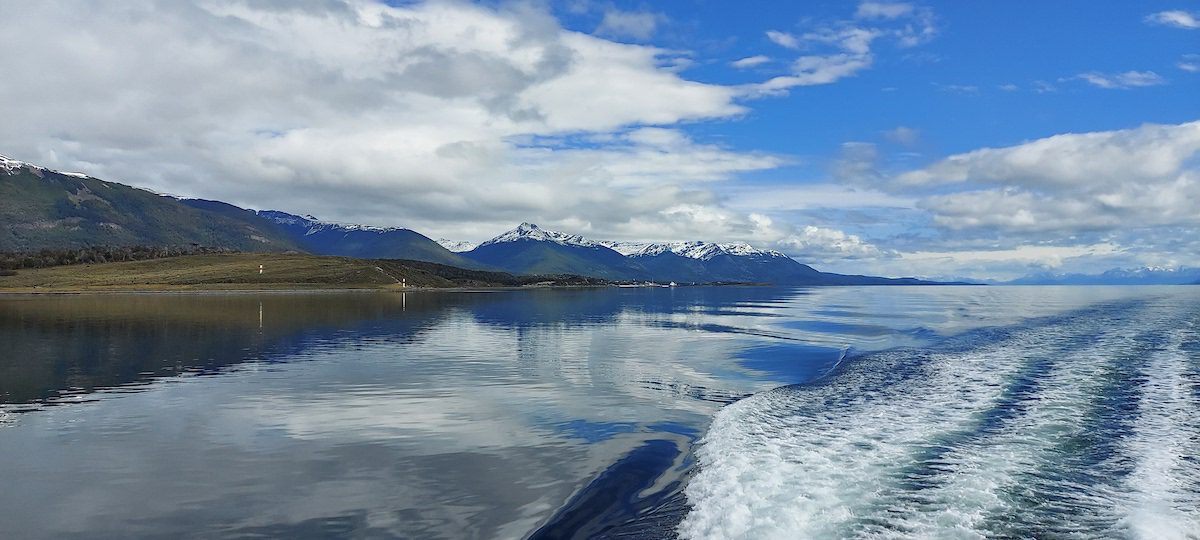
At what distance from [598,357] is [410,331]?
30.6m

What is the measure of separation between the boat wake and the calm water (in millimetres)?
113

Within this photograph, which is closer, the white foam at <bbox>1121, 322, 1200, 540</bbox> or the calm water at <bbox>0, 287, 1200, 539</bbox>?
the white foam at <bbox>1121, 322, 1200, 540</bbox>

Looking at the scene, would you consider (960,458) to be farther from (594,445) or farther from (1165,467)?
(594,445)

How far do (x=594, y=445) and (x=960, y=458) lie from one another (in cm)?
1241

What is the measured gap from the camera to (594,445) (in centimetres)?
2453

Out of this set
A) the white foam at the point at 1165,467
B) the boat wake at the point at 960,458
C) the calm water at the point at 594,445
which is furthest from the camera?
the calm water at the point at 594,445

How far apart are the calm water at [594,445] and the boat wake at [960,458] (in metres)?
0.11

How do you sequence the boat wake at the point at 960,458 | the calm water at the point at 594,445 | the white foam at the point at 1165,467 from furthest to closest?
the calm water at the point at 594,445 < the boat wake at the point at 960,458 < the white foam at the point at 1165,467

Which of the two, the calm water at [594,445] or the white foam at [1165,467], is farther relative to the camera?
the calm water at [594,445]

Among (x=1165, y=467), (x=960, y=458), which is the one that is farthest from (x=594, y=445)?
(x=1165, y=467)

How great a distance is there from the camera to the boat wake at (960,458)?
16219mm

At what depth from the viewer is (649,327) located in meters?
86.8

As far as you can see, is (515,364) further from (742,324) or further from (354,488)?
(742,324)

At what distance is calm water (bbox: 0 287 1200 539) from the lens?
16547 millimetres
